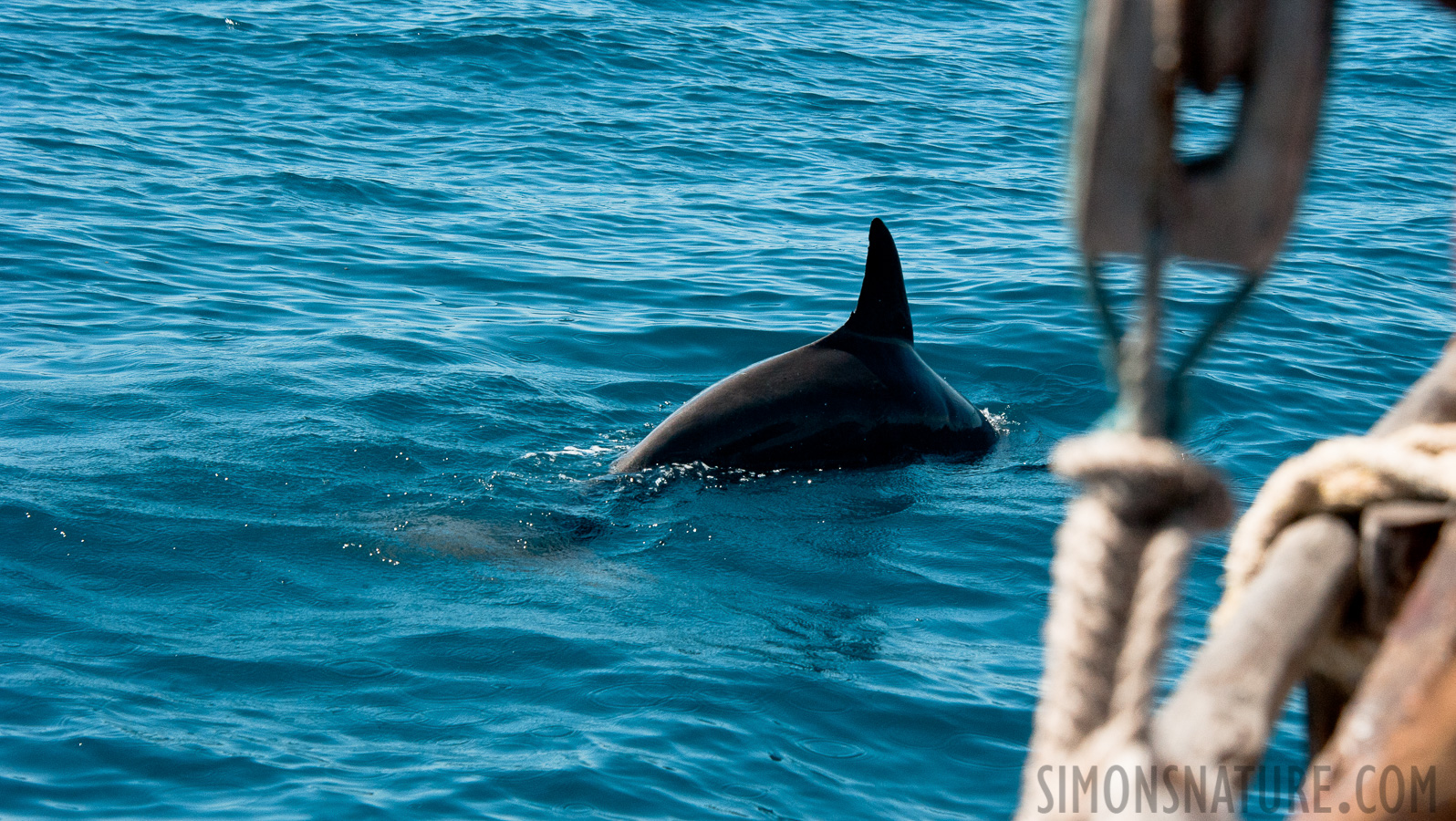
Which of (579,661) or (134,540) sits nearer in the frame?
(579,661)

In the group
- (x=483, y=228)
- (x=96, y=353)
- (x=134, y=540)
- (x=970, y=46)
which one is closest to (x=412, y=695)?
(x=134, y=540)

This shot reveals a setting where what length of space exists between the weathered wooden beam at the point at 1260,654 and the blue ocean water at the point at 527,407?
0.70 metres

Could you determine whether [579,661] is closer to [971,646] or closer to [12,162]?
[971,646]

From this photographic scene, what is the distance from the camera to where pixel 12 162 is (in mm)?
13305

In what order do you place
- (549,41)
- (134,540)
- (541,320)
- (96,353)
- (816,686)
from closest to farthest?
1. (816,686)
2. (134,540)
3. (96,353)
4. (541,320)
5. (549,41)

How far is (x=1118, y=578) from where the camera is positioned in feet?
4.77

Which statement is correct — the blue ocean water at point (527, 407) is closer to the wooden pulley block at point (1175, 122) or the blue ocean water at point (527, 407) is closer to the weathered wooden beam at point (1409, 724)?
the wooden pulley block at point (1175, 122)

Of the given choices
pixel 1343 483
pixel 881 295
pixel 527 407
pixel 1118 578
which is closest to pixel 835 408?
pixel 881 295

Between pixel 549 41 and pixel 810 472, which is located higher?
pixel 549 41

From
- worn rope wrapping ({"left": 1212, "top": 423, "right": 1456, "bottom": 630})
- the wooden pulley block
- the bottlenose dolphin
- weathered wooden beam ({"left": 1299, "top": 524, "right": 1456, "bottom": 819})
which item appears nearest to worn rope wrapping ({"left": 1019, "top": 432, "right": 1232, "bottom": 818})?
the wooden pulley block

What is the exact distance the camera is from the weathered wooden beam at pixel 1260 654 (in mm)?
1644

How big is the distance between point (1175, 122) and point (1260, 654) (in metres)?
0.80

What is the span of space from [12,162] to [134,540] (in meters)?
8.85

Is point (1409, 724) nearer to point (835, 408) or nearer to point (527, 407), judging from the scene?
point (835, 408)
